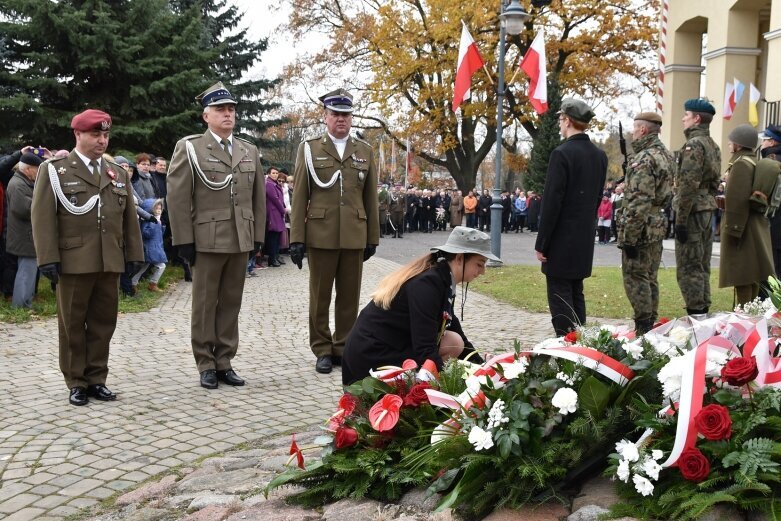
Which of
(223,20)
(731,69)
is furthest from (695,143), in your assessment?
(223,20)

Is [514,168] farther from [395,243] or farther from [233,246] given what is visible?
[233,246]

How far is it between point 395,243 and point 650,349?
65.8 feet

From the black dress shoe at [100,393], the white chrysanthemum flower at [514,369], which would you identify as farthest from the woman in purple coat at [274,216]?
the white chrysanthemum flower at [514,369]

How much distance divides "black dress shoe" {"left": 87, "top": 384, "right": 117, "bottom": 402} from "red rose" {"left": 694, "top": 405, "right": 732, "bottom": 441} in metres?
4.31

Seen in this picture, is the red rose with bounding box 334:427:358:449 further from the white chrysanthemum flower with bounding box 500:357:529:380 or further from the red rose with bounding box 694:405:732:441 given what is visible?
the red rose with bounding box 694:405:732:441

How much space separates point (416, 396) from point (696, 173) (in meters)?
4.95

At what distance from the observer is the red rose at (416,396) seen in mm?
3494

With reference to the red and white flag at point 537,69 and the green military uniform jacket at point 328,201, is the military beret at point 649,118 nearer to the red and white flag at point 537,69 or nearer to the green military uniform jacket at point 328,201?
the green military uniform jacket at point 328,201

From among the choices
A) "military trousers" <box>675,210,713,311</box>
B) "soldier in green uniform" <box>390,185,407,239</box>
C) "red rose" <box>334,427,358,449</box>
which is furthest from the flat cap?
"soldier in green uniform" <box>390,185,407,239</box>

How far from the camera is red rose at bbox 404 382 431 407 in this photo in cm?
349

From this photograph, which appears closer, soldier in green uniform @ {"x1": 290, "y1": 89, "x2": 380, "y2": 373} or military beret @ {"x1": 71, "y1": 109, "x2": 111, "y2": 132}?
military beret @ {"x1": 71, "y1": 109, "x2": 111, "y2": 132}

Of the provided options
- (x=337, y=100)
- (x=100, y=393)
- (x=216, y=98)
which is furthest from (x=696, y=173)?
(x=100, y=393)

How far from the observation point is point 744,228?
7480 millimetres

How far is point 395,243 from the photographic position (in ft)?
76.5
